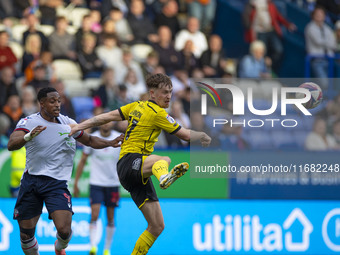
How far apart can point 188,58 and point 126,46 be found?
155 centimetres

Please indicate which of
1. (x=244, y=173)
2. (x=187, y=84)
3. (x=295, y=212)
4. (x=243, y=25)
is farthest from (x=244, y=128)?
(x=243, y=25)

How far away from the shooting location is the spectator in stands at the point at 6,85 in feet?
51.5

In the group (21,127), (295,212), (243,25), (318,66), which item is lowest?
(295,212)

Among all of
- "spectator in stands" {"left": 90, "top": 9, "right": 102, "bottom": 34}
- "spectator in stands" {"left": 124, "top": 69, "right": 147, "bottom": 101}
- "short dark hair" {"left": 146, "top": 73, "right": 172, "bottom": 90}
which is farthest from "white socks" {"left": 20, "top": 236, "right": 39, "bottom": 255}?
"spectator in stands" {"left": 90, "top": 9, "right": 102, "bottom": 34}

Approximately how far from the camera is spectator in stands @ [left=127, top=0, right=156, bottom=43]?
18.1m

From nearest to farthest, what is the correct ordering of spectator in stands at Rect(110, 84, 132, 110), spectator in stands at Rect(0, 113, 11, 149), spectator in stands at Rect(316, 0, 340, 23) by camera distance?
spectator in stands at Rect(0, 113, 11, 149) < spectator in stands at Rect(110, 84, 132, 110) < spectator in stands at Rect(316, 0, 340, 23)

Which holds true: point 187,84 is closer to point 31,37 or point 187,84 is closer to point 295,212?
point 31,37

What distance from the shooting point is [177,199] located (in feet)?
43.3

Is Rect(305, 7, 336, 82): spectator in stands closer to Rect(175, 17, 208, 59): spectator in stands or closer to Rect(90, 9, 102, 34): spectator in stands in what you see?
Rect(175, 17, 208, 59): spectator in stands

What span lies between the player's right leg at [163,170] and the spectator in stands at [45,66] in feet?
25.3

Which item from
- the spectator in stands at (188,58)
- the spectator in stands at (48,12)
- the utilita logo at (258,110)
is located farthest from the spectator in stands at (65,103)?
the spectator in stands at (188,58)

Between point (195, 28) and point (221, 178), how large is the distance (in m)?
5.94

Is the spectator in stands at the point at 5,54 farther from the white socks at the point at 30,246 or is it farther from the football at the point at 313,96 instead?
the white socks at the point at 30,246

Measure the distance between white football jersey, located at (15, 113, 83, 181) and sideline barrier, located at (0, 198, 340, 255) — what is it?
3896 mm
